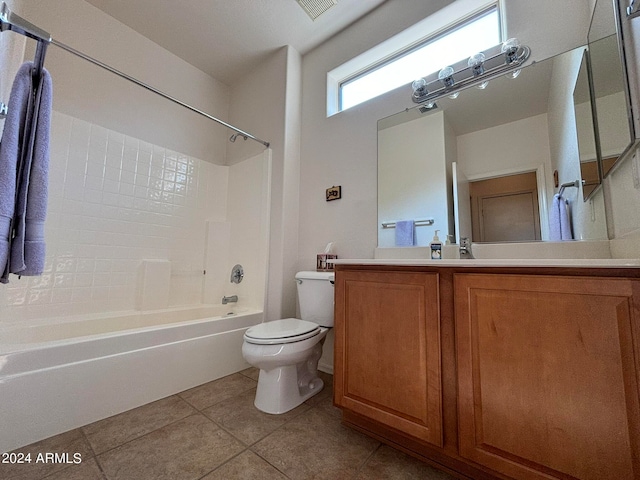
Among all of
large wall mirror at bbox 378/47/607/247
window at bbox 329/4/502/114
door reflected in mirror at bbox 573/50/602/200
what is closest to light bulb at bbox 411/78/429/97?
large wall mirror at bbox 378/47/607/247

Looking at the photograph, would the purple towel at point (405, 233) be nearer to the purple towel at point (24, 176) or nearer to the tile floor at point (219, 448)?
the tile floor at point (219, 448)

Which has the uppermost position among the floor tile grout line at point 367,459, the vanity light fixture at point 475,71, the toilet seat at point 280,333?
the vanity light fixture at point 475,71

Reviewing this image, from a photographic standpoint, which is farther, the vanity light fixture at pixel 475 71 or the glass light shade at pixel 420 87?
the glass light shade at pixel 420 87

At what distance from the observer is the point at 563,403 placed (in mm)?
732

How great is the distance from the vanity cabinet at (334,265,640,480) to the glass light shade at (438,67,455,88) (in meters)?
1.18

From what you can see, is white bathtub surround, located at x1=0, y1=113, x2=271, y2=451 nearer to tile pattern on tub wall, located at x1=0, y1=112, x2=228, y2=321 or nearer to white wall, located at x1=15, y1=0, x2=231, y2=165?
tile pattern on tub wall, located at x1=0, y1=112, x2=228, y2=321

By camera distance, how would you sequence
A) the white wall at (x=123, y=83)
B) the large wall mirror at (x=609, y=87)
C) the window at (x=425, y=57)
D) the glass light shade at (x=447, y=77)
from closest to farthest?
the large wall mirror at (x=609, y=87)
the glass light shade at (x=447, y=77)
the window at (x=425, y=57)
the white wall at (x=123, y=83)

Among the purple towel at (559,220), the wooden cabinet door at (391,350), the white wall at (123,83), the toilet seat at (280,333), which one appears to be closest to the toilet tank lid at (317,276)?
the toilet seat at (280,333)

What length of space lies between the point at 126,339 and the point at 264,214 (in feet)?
4.13

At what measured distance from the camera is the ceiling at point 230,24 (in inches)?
76.2

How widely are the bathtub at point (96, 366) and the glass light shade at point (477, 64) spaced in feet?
7.14

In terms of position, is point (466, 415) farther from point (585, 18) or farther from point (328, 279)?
point (585, 18)

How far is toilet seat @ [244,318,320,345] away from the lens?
1.34m

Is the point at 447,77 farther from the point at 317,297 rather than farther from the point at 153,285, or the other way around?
the point at 153,285
